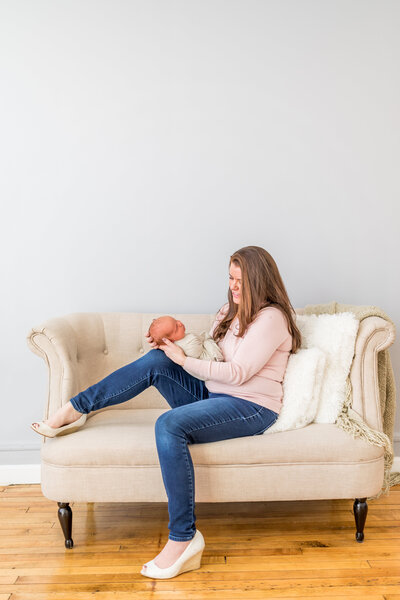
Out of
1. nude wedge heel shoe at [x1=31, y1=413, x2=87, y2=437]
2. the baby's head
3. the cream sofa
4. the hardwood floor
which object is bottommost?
the hardwood floor

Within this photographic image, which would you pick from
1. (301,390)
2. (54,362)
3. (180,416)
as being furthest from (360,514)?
(54,362)

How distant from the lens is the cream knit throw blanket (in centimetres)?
204

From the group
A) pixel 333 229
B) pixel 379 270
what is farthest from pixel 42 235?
pixel 379 270

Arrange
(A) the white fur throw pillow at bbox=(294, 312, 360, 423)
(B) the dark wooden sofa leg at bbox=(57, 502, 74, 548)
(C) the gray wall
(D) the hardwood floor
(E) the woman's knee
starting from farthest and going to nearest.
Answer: (C) the gray wall, (A) the white fur throw pillow at bbox=(294, 312, 360, 423), (B) the dark wooden sofa leg at bbox=(57, 502, 74, 548), (E) the woman's knee, (D) the hardwood floor

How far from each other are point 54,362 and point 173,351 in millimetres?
472

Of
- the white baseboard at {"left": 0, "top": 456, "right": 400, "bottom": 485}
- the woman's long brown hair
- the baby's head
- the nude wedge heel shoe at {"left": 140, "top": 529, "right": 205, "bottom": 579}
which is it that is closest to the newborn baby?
the baby's head

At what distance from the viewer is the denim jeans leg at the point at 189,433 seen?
1.84 meters

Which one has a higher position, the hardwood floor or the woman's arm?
the woman's arm

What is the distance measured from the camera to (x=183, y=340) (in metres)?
2.18

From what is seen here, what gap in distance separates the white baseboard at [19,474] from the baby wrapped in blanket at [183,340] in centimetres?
105

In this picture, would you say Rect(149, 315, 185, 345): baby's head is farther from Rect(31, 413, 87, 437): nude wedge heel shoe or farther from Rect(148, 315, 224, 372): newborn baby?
Rect(31, 413, 87, 437): nude wedge heel shoe

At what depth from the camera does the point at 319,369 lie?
6.90 ft

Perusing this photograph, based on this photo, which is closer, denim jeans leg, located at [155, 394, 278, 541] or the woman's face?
denim jeans leg, located at [155, 394, 278, 541]

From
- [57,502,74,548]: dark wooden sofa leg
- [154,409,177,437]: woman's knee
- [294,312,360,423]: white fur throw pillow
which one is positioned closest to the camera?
[154,409,177,437]: woman's knee
